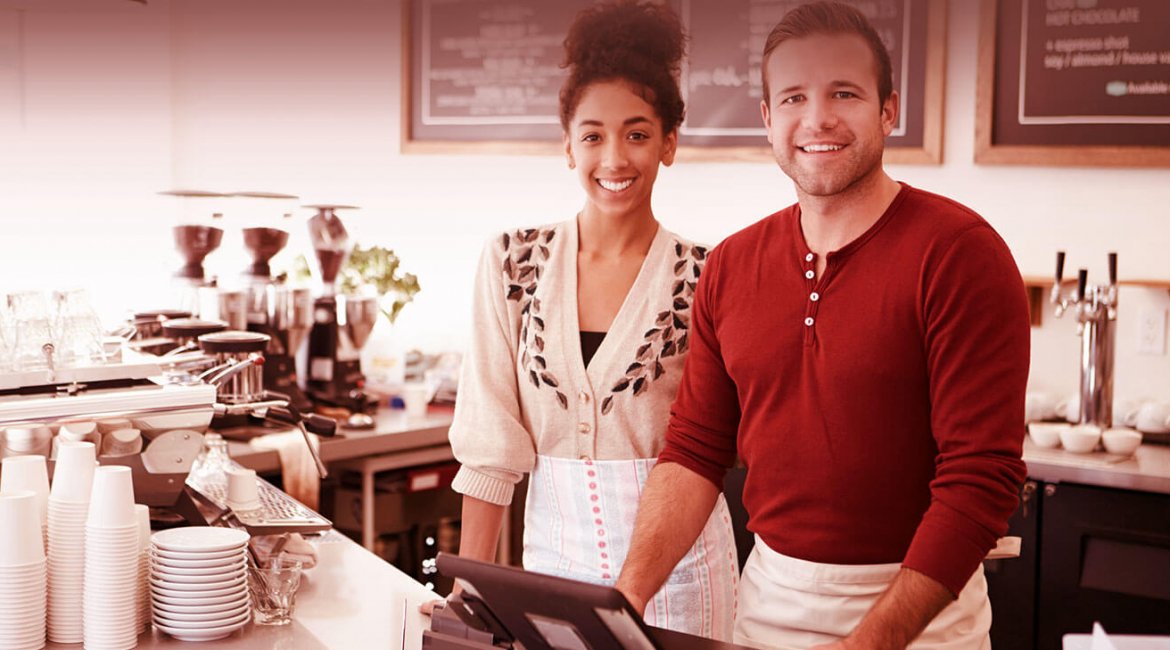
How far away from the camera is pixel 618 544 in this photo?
1.88 meters

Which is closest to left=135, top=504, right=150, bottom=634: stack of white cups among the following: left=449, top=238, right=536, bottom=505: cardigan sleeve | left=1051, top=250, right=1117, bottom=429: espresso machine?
left=449, top=238, right=536, bottom=505: cardigan sleeve

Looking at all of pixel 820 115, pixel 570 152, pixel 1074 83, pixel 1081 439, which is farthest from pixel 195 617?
pixel 1074 83

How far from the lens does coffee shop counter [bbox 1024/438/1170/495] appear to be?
268 cm

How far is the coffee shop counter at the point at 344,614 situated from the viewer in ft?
5.76

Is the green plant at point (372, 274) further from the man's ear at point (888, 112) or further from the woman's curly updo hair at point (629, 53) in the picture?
the man's ear at point (888, 112)

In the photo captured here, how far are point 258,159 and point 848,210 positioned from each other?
344 centimetres

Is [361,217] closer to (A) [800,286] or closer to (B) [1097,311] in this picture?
(B) [1097,311]

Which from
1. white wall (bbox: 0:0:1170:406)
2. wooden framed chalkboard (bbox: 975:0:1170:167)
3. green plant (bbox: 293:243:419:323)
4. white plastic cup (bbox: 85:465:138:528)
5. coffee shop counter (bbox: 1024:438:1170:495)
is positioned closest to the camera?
white plastic cup (bbox: 85:465:138:528)

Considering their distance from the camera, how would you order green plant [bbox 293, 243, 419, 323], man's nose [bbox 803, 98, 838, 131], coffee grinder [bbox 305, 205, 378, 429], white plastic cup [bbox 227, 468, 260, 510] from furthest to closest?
green plant [bbox 293, 243, 419, 323], coffee grinder [bbox 305, 205, 378, 429], white plastic cup [bbox 227, 468, 260, 510], man's nose [bbox 803, 98, 838, 131]

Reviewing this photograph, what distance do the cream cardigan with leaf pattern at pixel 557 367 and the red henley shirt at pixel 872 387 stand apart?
4.7 inches

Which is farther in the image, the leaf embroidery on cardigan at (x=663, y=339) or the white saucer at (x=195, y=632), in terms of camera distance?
the leaf embroidery on cardigan at (x=663, y=339)

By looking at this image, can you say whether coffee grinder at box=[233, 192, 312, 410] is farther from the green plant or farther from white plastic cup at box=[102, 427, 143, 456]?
white plastic cup at box=[102, 427, 143, 456]

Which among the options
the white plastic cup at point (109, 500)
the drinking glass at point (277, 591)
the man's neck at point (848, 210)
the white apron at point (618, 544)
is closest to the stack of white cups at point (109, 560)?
the white plastic cup at point (109, 500)

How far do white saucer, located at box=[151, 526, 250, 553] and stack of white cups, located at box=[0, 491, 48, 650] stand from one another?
0.17m
